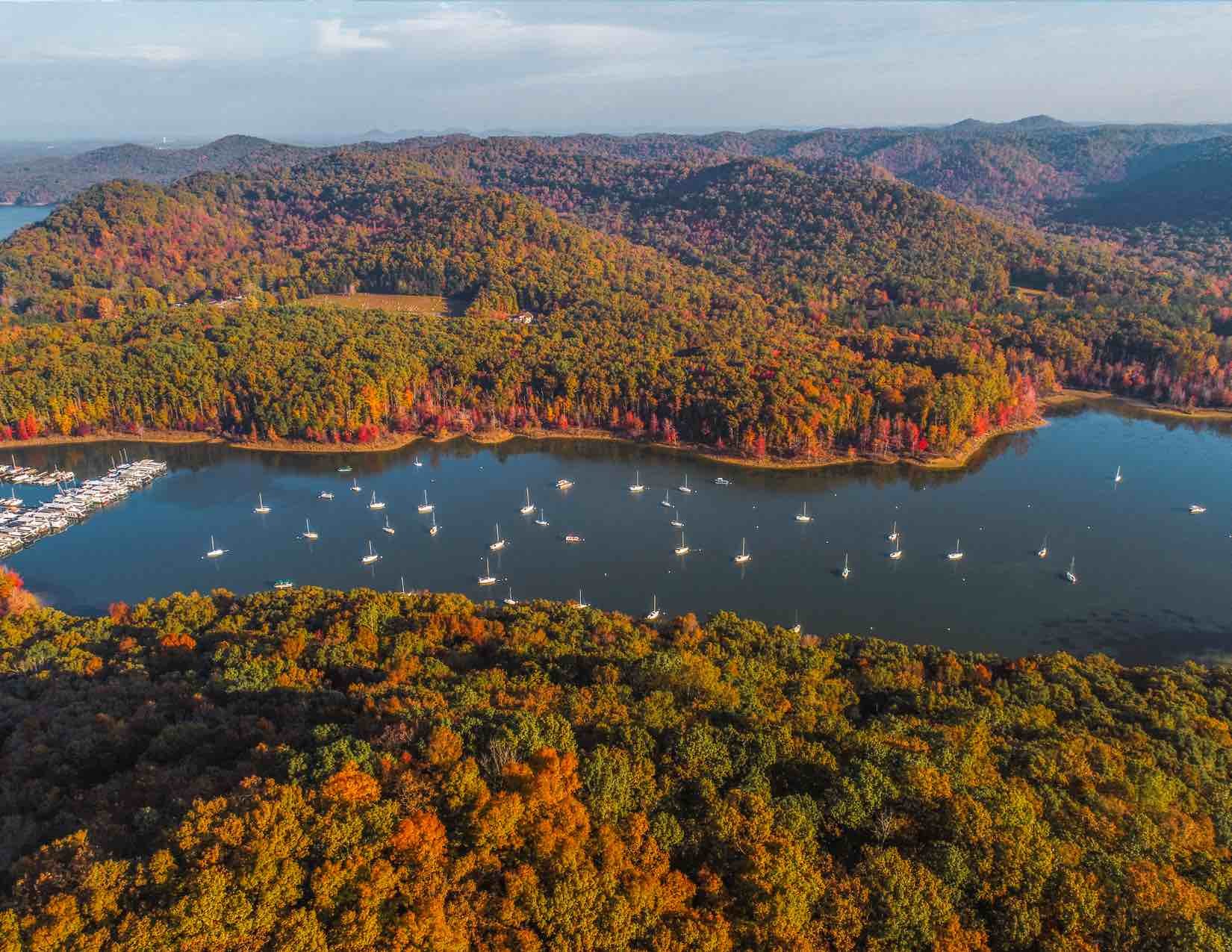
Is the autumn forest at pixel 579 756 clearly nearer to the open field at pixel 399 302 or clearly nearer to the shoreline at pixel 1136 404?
the shoreline at pixel 1136 404

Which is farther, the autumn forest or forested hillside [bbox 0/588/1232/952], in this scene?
the autumn forest

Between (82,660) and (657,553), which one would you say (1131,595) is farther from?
(82,660)

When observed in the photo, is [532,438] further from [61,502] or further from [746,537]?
[61,502]

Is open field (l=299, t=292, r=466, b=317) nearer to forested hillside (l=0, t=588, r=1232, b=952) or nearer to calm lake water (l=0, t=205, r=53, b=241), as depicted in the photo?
forested hillside (l=0, t=588, r=1232, b=952)

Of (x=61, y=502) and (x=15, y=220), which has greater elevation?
(x=15, y=220)

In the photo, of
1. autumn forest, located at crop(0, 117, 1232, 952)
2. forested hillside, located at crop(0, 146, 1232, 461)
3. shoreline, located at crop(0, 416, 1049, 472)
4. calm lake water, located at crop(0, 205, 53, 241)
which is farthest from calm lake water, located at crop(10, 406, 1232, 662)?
calm lake water, located at crop(0, 205, 53, 241)

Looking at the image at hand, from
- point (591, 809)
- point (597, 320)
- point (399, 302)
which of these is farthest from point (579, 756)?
point (399, 302)

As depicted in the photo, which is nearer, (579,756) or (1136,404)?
(579,756)
